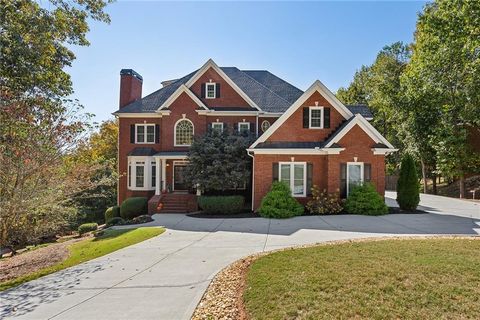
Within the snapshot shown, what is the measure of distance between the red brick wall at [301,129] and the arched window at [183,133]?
6.81 meters

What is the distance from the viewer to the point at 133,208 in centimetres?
1889

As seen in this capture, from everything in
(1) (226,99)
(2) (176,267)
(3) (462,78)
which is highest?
(3) (462,78)

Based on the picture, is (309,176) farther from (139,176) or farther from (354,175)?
(139,176)

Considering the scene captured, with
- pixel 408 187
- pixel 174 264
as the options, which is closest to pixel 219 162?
pixel 174 264

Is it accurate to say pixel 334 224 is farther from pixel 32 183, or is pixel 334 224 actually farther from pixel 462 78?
pixel 462 78

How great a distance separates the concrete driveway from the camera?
17.4ft

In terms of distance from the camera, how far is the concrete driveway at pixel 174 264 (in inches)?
208

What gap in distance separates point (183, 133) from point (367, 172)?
40.8ft

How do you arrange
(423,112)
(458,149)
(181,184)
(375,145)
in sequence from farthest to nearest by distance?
→ (423,112) < (458,149) < (181,184) < (375,145)

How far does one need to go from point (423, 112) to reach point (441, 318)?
1043 inches

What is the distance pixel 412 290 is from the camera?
5250 mm

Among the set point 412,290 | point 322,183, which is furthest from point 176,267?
point 322,183

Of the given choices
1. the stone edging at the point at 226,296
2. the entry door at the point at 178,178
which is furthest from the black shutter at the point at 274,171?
the stone edging at the point at 226,296

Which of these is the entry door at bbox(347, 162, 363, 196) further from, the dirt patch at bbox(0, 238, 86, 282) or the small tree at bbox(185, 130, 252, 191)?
the dirt patch at bbox(0, 238, 86, 282)
